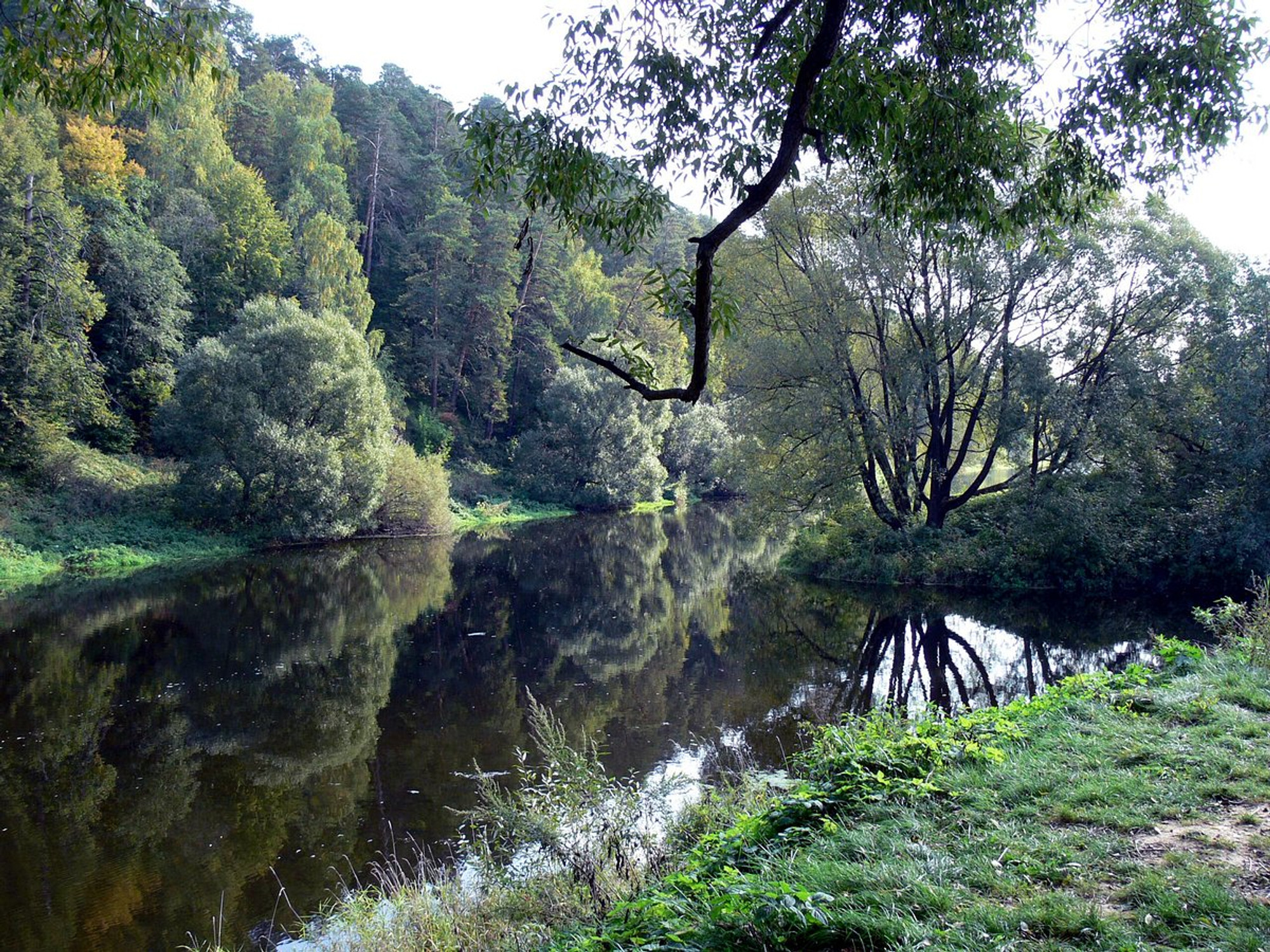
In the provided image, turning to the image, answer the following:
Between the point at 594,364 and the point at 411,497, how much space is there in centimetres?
899

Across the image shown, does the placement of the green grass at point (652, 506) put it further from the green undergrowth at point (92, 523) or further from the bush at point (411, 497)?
the green undergrowth at point (92, 523)

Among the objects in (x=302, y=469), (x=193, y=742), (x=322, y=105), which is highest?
(x=322, y=105)

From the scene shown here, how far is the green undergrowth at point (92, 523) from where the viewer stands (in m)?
23.2

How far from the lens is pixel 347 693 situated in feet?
41.4

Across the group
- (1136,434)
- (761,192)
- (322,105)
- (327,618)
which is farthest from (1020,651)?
(322,105)

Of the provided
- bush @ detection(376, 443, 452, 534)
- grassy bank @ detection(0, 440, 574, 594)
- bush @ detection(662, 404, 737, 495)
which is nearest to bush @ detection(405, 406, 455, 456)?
bush @ detection(376, 443, 452, 534)

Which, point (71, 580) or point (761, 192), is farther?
point (71, 580)

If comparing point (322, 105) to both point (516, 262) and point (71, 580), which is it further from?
point (71, 580)

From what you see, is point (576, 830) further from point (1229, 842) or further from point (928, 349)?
point (928, 349)

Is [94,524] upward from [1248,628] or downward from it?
upward

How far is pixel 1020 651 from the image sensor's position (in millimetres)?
13891

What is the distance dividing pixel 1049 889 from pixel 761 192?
3.19m

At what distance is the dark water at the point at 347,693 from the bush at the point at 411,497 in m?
9.66

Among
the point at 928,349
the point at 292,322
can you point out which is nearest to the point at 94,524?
the point at 292,322
